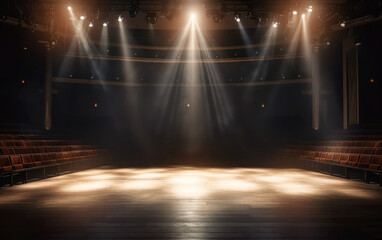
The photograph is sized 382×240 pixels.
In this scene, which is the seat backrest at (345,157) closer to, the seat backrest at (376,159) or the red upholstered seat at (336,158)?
the red upholstered seat at (336,158)

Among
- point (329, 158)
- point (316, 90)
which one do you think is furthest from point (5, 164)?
point (316, 90)

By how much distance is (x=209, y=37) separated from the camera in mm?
12750

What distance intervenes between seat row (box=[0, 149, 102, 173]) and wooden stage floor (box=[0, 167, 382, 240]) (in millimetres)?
452

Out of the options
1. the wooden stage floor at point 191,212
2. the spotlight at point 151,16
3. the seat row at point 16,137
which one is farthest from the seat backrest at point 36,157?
the spotlight at point 151,16

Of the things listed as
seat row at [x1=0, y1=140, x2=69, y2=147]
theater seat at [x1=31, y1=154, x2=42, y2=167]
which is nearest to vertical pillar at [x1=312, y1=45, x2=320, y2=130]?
seat row at [x1=0, y1=140, x2=69, y2=147]

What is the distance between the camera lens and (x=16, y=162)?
16.7 ft

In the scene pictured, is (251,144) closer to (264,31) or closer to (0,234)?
(264,31)

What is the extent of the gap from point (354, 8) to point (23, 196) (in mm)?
7418

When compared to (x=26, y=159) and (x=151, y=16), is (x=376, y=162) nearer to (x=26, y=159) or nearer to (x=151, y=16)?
(x=151, y=16)

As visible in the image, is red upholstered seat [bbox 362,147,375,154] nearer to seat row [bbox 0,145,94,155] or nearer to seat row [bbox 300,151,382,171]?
seat row [bbox 300,151,382,171]

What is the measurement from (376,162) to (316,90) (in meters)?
5.50

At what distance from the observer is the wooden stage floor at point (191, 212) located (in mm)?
2375

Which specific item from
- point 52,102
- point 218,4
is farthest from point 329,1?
point 52,102

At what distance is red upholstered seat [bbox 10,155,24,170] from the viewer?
498 cm
